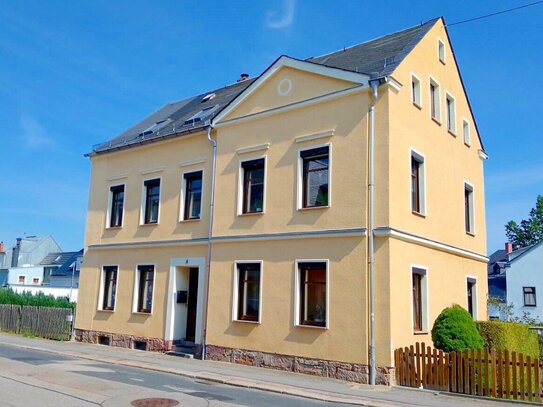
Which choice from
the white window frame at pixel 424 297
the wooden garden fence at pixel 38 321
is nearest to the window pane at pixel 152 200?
the wooden garden fence at pixel 38 321

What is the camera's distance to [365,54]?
1788 centimetres

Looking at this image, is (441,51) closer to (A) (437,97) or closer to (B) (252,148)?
(A) (437,97)

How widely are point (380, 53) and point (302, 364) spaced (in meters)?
9.96

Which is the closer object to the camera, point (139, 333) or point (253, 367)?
point (253, 367)

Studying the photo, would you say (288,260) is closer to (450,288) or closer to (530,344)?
(450,288)

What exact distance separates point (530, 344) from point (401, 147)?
806 cm

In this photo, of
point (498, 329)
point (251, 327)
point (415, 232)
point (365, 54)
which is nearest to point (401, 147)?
point (415, 232)

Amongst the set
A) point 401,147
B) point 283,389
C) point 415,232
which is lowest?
point 283,389

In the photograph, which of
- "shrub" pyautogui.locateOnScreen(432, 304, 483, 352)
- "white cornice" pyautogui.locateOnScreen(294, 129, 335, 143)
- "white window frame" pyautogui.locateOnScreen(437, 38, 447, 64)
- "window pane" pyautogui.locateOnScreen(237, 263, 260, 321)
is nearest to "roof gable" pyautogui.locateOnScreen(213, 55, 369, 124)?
"white cornice" pyautogui.locateOnScreen(294, 129, 335, 143)

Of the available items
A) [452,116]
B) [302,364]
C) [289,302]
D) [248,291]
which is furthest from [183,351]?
[452,116]

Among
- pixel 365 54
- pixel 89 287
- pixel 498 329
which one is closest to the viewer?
pixel 498 329

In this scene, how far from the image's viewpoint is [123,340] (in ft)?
66.7

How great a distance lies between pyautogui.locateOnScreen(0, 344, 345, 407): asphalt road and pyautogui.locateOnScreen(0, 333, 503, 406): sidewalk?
455 mm

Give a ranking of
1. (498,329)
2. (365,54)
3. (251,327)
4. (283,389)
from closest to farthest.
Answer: (283,389) < (498,329) < (251,327) < (365,54)
